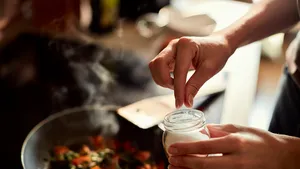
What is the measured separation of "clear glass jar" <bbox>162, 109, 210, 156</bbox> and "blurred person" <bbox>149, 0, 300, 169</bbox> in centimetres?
3

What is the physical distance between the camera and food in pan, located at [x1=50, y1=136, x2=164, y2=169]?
92cm

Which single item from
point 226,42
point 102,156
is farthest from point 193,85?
point 102,156

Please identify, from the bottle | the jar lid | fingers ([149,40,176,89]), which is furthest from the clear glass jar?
the bottle

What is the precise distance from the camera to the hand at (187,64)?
76 cm

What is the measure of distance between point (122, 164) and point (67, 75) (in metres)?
0.40

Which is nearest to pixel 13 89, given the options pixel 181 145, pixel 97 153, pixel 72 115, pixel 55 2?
pixel 72 115

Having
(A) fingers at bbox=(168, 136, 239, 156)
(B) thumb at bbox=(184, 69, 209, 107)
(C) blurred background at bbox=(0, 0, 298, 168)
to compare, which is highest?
(B) thumb at bbox=(184, 69, 209, 107)

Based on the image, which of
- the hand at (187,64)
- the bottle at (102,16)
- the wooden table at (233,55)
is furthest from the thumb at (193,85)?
the bottle at (102,16)

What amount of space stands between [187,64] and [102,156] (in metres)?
0.31

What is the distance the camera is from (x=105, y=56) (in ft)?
4.31

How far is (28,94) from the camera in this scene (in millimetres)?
1141

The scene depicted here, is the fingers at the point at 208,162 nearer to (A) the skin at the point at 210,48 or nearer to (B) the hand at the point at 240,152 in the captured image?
(B) the hand at the point at 240,152

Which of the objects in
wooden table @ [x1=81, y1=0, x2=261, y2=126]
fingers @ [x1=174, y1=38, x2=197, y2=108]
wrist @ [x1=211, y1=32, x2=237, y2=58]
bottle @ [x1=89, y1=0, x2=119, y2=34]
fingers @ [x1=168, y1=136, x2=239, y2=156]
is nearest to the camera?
fingers @ [x1=168, y1=136, x2=239, y2=156]

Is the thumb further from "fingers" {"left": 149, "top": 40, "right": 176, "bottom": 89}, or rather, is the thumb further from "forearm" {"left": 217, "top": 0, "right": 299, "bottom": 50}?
"forearm" {"left": 217, "top": 0, "right": 299, "bottom": 50}
